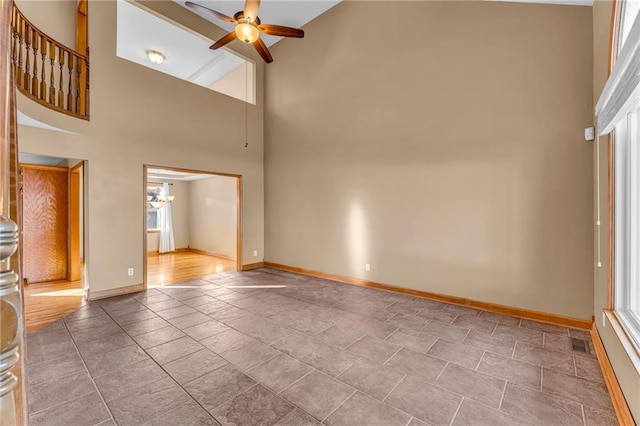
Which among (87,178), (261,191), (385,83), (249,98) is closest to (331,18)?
(385,83)

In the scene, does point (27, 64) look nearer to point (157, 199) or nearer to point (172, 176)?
point (172, 176)

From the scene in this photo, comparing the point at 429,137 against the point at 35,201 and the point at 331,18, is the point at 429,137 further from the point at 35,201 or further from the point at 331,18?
the point at 35,201

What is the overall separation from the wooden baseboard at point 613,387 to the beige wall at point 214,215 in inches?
284

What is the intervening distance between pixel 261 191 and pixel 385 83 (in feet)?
11.3

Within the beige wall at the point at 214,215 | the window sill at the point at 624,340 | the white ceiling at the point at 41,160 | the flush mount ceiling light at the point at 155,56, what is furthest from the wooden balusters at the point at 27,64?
the window sill at the point at 624,340

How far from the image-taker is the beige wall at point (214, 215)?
324 inches

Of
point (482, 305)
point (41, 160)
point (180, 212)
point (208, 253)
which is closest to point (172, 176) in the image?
point (180, 212)

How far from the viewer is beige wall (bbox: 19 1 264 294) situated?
4125 mm

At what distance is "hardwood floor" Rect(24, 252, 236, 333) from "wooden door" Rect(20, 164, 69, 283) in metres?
0.31

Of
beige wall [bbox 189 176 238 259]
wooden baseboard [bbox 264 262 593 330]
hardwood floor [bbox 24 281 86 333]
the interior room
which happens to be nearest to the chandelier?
beige wall [bbox 189 176 238 259]

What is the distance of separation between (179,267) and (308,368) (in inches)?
211

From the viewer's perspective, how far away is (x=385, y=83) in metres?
4.68

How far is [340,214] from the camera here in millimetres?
5258

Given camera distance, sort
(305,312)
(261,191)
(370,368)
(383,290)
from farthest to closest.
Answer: (261,191)
(383,290)
(305,312)
(370,368)
